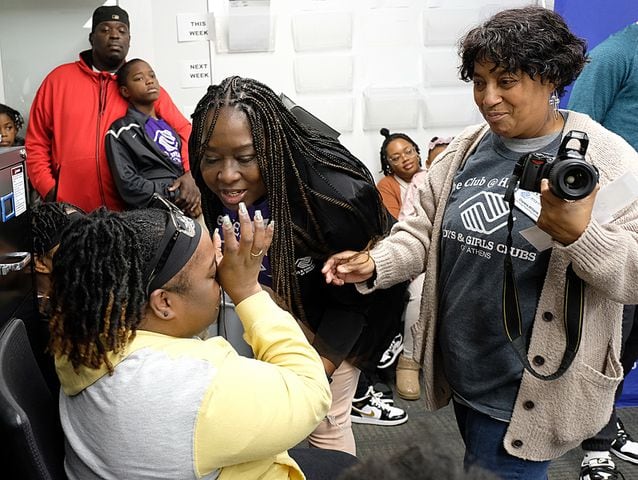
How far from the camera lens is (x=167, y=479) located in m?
0.94

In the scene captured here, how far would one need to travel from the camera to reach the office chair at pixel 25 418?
87cm

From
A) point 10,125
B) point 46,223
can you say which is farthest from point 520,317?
point 10,125

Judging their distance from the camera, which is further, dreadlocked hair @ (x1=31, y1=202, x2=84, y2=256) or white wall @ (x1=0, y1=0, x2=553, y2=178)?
white wall @ (x1=0, y1=0, x2=553, y2=178)

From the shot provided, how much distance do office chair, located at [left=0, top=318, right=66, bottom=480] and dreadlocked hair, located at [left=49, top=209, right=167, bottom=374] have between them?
103 millimetres

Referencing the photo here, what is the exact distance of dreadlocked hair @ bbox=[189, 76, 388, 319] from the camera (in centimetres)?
148

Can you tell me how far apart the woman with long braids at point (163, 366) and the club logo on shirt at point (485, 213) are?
43 cm

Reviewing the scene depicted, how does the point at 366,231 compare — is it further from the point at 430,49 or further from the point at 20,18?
the point at 20,18

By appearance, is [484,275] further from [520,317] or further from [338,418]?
[338,418]

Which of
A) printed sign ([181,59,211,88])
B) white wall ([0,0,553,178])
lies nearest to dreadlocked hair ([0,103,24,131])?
white wall ([0,0,553,178])

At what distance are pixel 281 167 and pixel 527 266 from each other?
0.61 m

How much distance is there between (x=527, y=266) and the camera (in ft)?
3.95

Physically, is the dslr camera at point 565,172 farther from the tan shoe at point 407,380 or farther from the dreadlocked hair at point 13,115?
the dreadlocked hair at point 13,115

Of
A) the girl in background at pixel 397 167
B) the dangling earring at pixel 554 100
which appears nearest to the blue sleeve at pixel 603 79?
the dangling earring at pixel 554 100

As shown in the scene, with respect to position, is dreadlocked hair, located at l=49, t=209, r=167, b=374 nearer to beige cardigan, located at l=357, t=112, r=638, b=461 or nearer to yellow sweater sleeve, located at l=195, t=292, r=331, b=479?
yellow sweater sleeve, located at l=195, t=292, r=331, b=479
